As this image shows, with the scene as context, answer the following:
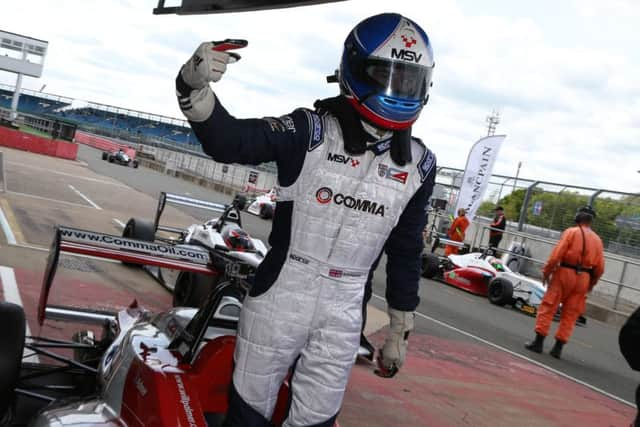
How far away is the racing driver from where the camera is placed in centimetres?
231

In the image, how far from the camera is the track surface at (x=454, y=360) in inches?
220

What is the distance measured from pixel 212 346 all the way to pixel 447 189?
20908 mm

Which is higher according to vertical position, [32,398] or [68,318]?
[68,318]

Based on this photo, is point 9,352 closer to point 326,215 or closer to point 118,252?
point 118,252

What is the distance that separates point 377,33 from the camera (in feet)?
8.09

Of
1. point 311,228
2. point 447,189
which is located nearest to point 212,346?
point 311,228

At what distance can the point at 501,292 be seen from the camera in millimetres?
12742

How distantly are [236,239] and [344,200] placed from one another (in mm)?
6098

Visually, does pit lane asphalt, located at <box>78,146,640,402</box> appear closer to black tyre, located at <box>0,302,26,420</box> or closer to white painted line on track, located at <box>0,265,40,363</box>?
white painted line on track, located at <box>0,265,40,363</box>

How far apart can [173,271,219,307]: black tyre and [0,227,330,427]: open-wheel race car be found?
2635 mm

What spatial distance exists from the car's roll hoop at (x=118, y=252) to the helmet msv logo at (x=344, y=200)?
138cm

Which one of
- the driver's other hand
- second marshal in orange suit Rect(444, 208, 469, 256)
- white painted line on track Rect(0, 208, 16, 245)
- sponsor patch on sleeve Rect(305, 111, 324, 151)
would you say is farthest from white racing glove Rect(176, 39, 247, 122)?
second marshal in orange suit Rect(444, 208, 469, 256)

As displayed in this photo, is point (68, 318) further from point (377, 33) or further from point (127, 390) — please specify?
point (377, 33)

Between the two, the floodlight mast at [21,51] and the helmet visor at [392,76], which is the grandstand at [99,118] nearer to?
the floodlight mast at [21,51]
